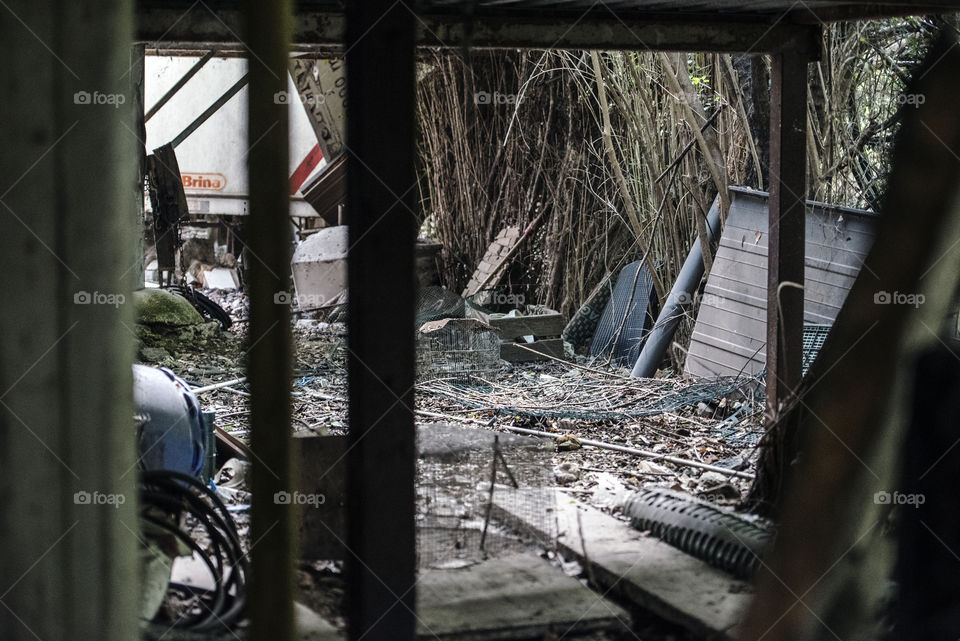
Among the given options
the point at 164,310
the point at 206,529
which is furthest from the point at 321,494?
the point at 164,310

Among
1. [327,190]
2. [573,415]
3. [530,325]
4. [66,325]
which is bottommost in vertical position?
[573,415]

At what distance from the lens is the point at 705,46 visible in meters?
5.17

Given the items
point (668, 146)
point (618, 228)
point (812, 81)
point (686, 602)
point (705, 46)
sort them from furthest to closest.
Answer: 1. point (618, 228)
2. point (668, 146)
3. point (812, 81)
4. point (705, 46)
5. point (686, 602)

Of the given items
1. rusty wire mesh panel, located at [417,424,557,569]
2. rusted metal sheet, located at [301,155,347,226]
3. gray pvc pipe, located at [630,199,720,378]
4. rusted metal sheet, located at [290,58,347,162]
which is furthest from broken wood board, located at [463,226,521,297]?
rusty wire mesh panel, located at [417,424,557,569]

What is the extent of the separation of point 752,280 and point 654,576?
428 cm

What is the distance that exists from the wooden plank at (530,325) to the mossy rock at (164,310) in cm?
283

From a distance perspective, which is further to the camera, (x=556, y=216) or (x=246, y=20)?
(x=556, y=216)

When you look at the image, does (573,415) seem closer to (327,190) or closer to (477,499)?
(477,499)

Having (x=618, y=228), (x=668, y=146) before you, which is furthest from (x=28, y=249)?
(x=618, y=228)

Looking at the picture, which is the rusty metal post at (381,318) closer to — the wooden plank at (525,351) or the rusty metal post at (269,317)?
the rusty metal post at (269,317)

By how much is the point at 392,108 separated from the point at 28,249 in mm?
863

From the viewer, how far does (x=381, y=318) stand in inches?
95.9

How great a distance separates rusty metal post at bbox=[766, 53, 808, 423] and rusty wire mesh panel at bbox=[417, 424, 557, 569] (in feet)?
5.03

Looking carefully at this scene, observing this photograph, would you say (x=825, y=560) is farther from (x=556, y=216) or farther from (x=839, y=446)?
(x=556, y=216)
